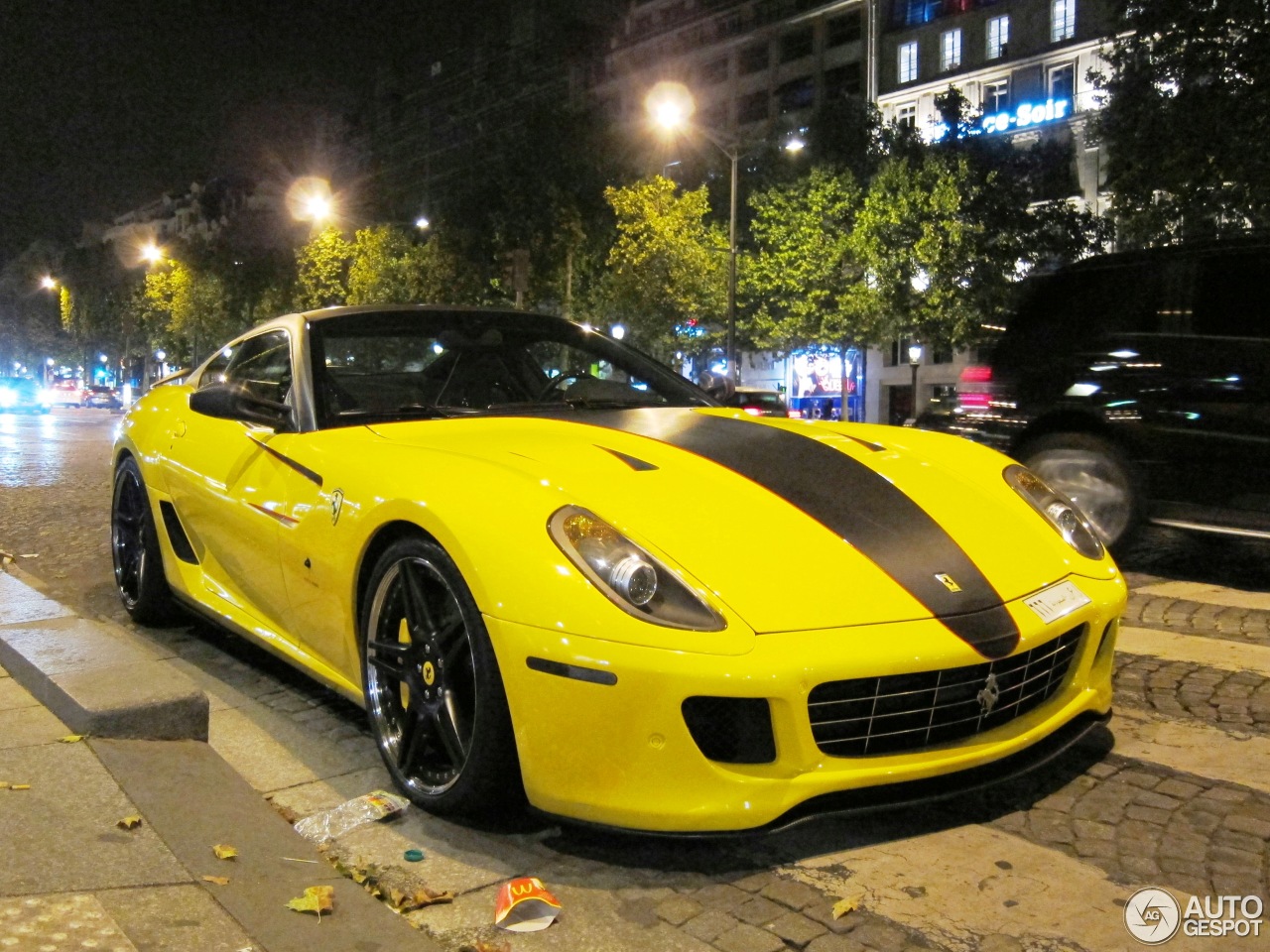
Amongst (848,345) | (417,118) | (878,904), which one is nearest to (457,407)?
(878,904)

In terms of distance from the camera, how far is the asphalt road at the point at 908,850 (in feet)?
7.50

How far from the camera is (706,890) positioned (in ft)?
8.08

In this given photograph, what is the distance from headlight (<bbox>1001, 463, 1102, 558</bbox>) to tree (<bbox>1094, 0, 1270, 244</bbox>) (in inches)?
603

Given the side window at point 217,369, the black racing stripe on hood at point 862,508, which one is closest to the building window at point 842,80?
the side window at point 217,369

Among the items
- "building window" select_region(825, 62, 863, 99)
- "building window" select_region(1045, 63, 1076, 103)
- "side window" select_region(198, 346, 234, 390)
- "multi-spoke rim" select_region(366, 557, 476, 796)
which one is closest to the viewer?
"multi-spoke rim" select_region(366, 557, 476, 796)

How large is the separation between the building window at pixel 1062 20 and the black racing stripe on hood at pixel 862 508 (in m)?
46.5

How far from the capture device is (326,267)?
53.0 m

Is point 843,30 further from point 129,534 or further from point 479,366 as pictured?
point 479,366

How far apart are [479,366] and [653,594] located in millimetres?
2004

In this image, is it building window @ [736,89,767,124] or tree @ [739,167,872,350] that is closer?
tree @ [739,167,872,350]

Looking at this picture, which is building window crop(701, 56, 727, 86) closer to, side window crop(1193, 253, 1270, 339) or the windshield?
side window crop(1193, 253, 1270, 339)

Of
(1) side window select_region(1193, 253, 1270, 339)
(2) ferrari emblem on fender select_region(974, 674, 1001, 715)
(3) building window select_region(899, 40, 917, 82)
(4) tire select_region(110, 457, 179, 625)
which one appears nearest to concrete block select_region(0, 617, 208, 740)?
(4) tire select_region(110, 457, 179, 625)

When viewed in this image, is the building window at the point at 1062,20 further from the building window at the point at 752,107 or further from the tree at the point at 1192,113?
the tree at the point at 1192,113

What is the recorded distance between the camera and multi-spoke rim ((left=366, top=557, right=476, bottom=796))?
Result: 110 inches
